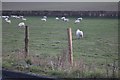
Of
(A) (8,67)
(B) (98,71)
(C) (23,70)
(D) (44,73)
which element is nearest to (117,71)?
(B) (98,71)

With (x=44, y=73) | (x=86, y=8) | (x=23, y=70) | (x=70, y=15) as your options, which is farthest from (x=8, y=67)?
(x=86, y=8)

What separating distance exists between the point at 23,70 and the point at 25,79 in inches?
A: 47.1

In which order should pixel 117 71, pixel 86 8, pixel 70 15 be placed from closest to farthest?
pixel 117 71 → pixel 70 15 → pixel 86 8

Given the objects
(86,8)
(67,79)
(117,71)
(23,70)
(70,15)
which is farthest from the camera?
(86,8)

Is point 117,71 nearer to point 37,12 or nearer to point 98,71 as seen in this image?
point 98,71

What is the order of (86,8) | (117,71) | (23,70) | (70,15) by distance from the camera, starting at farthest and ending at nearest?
(86,8), (70,15), (23,70), (117,71)

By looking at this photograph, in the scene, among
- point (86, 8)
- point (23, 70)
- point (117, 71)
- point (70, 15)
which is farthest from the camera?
point (86, 8)

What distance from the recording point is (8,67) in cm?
1051

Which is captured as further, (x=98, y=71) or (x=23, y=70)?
(x=23, y=70)

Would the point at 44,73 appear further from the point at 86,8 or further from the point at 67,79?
the point at 86,8

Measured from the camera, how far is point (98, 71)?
9070 mm

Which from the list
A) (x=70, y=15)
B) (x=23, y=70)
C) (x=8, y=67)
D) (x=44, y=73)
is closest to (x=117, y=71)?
(x=44, y=73)

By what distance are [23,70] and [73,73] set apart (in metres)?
1.59

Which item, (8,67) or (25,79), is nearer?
(25,79)
